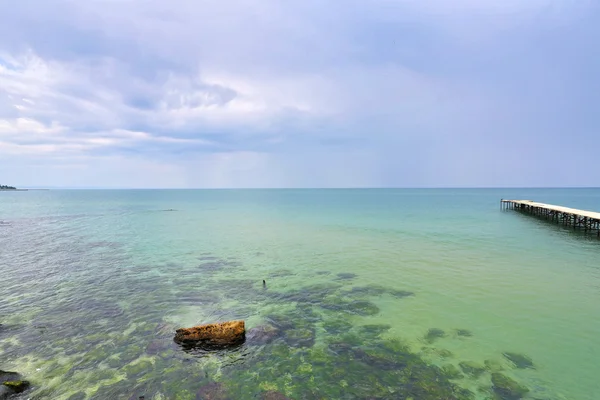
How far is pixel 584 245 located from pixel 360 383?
94.9ft

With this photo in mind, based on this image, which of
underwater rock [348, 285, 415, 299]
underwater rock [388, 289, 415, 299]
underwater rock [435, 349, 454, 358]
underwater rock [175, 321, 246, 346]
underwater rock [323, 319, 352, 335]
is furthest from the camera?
underwater rock [348, 285, 415, 299]

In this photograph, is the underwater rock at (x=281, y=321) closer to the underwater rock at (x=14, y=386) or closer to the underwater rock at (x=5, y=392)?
the underwater rock at (x=14, y=386)

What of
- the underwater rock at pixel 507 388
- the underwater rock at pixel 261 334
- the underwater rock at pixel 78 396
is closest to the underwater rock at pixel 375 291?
the underwater rock at pixel 261 334

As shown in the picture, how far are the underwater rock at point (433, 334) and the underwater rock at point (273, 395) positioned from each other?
4971 millimetres

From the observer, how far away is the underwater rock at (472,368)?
319 inches

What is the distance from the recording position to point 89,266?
19.3 m

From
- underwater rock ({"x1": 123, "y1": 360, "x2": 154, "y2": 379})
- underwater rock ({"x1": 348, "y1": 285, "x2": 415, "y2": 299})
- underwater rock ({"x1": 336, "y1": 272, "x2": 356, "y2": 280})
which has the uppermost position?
underwater rock ({"x1": 123, "y1": 360, "x2": 154, "y2": 379})

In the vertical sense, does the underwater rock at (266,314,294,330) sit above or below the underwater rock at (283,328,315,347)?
below

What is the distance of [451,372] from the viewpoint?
8102 millimetres

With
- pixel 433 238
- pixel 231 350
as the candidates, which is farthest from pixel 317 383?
pixel 433 238

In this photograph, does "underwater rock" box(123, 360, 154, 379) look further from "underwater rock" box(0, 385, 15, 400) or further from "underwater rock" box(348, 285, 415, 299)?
"underwater rock" box(348, 285, 415, 299)

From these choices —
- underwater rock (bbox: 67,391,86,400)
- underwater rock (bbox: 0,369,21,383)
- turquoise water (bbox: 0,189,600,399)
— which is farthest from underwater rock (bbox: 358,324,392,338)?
underwater rock (bbox: 0,369,21,383)

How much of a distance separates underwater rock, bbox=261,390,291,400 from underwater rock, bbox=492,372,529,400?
191 inches

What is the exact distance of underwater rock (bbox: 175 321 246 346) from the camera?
30.7 ft
